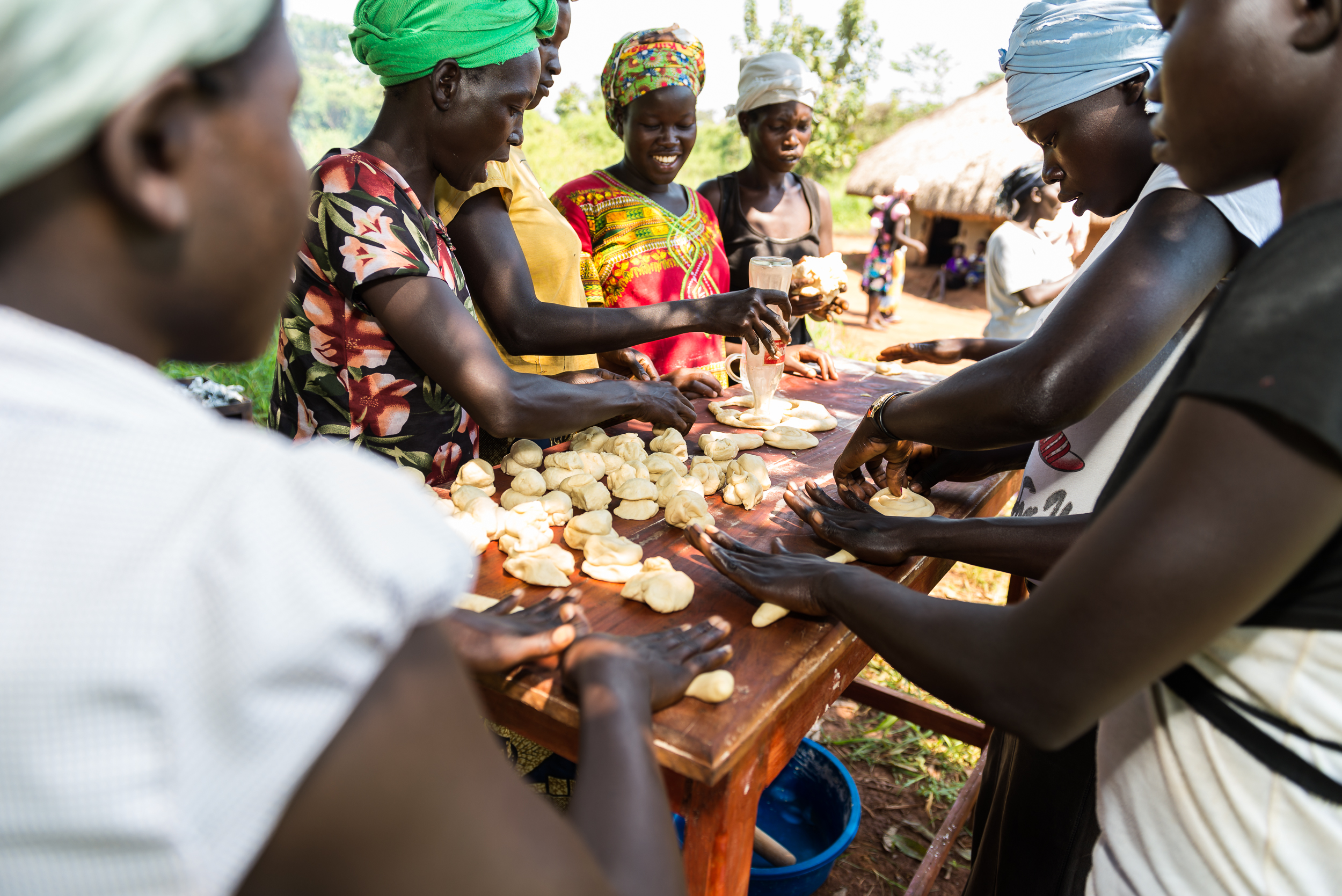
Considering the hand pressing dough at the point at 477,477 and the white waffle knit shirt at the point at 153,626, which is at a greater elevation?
the white waffle knit shirt at the point at 153,626

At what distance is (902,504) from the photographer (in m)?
2.10

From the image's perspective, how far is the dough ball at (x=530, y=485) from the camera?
2.02 meters

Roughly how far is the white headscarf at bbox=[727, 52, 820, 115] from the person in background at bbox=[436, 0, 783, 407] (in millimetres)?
1692

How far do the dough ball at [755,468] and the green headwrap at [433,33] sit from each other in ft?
4.02

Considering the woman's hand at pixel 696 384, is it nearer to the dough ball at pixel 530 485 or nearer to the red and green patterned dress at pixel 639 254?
the red and green patterned dress at pixel 639 254

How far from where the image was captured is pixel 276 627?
1.82 ft

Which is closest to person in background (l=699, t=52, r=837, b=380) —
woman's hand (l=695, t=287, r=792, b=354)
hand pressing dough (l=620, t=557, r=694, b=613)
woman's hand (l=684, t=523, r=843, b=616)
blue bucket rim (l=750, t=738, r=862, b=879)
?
woman's hand (l=695, t=287, r=792, b=354)

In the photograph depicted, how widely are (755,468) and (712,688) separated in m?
0.99

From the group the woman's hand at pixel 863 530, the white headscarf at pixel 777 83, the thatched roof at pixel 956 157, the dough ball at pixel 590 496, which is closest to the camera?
the woman's hand at pixel 863 530

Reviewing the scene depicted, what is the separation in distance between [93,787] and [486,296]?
215cm

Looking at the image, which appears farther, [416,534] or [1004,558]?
[1004,558]

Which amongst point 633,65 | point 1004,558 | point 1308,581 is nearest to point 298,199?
point 1308,581

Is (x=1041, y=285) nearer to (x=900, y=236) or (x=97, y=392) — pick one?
(x=97, y=392)

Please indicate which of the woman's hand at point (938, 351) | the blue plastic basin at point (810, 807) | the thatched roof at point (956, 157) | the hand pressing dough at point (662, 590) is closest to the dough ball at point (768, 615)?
the hand pressing dough at point (662, 590)
